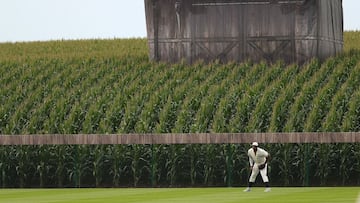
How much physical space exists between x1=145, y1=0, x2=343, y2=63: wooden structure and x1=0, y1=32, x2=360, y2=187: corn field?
0.95 metres

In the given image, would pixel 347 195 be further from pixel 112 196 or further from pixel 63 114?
pixel 63 114

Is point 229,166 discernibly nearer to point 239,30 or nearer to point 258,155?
point 258,155

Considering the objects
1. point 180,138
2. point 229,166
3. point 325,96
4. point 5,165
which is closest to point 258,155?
point 180,138

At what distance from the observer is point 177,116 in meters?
40.2

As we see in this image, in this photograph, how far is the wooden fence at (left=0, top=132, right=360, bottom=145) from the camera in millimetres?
35031

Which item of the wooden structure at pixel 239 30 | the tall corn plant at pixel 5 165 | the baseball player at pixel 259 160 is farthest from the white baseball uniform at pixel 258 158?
the wooden structure at pixel 239 30

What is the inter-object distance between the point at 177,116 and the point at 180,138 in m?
4.58

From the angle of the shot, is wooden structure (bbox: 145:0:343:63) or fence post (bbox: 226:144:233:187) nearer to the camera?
fence post (bbox: 226:144:233:187)

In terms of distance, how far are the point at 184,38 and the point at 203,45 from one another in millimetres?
881

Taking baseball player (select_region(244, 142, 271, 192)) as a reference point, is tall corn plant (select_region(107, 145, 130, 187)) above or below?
below

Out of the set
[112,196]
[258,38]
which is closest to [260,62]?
[258,38]

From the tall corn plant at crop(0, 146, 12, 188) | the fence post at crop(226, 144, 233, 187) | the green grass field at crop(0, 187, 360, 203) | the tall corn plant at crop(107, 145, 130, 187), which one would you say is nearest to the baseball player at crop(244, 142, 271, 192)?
the green grass field at crop(0, 187, 360, 203)

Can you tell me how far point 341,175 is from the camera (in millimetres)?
36125

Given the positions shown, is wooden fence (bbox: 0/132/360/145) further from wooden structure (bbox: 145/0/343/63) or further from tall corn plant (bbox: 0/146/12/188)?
wooden structure (bbox: 145/0/343/63)
